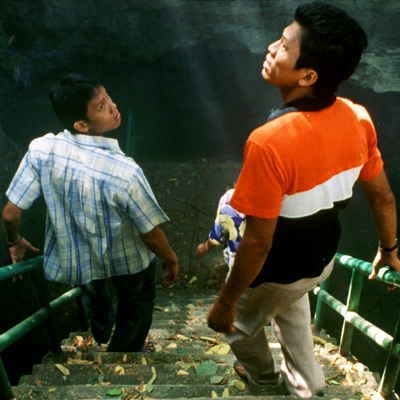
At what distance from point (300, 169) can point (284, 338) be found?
1021mm

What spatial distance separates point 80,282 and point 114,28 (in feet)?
19.1

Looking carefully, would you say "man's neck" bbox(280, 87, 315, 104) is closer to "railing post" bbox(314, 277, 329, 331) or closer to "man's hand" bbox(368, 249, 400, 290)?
"man's hand" bbox(368, 249, 400, 290)

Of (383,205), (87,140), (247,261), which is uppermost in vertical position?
(87,140)

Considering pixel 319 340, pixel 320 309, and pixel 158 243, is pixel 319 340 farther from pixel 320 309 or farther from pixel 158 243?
pixel 158 243

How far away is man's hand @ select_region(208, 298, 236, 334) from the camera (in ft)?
4.46

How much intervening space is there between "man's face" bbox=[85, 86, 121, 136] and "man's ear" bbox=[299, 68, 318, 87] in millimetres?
1151

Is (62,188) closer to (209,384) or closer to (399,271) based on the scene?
(209,384)

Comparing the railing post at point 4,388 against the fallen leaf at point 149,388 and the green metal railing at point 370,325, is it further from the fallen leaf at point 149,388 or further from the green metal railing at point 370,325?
the green metal railing at point 370,325

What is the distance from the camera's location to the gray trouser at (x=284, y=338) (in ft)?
4.83

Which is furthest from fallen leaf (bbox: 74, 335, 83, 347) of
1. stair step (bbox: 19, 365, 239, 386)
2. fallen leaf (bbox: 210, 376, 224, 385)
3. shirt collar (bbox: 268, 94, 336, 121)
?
shirt collar (bbox: 268, 94, 336, 121)

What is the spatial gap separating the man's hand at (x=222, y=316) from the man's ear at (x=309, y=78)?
978 millimetres

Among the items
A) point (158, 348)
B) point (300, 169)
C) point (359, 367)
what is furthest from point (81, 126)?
point (359, 367)

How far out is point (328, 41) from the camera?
1.09 metres

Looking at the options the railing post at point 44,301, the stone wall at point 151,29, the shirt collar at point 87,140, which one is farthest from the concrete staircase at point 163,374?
the stone wall at point 151,29
